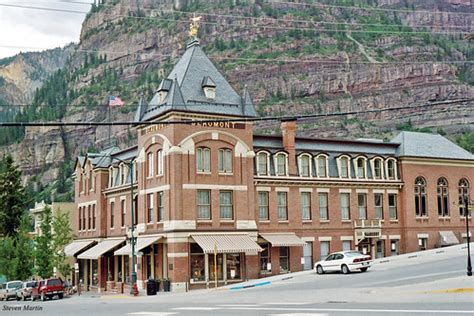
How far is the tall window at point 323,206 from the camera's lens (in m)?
52.2

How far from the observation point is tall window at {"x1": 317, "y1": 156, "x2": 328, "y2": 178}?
52.5 metres

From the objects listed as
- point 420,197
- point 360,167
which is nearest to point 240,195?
point 360,167

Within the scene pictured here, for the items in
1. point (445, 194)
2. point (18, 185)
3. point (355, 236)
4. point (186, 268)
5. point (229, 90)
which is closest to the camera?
point (186, 268)

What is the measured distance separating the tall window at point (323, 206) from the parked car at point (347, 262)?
8171mm

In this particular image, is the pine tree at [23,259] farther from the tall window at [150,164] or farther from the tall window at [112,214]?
the tall window at [150,164]

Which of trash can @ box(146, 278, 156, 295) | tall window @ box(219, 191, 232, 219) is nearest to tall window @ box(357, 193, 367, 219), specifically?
tall window @ box(219, 191, 232, 219)

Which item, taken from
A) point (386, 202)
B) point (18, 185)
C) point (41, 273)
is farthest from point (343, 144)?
point (18, 185)

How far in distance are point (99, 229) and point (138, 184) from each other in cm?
1114

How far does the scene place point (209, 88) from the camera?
46.4 metres

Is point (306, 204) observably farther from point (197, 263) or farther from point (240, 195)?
point (197, 263)

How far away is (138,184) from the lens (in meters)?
49.9

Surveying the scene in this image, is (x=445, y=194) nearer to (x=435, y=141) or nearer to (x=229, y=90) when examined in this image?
(x=435, y=141)

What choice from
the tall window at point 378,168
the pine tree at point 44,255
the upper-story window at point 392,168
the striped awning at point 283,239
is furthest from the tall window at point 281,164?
the pine tree at point 44,255

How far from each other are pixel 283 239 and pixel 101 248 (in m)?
16.4
